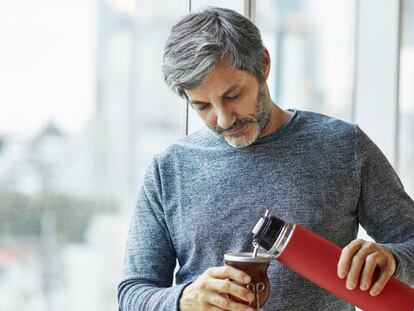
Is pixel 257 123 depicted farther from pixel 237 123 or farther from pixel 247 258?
pixel 247 258

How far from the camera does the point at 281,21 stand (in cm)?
269

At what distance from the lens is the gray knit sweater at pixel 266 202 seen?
1.58 m

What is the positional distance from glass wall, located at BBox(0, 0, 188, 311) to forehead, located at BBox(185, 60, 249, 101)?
365 mm

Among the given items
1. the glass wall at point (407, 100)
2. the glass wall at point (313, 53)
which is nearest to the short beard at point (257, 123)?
the glass wall at point (313, 53)

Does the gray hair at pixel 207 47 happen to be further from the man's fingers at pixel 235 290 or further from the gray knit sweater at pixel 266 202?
the man's fingers at pixel 235 290

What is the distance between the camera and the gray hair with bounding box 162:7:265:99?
4.95 ft

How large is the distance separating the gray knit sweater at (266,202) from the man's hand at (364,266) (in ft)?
0.66

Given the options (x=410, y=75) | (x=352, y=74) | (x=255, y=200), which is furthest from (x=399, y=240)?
(x=410, y=75)

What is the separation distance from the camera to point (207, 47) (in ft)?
4.95

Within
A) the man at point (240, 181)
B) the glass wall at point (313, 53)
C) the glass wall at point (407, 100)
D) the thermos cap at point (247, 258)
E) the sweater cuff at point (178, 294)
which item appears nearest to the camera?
the thermos cap at point (247, 258)

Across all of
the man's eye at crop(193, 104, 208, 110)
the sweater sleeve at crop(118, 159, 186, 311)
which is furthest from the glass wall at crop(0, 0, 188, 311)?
the man's eye at crop(193, 104, 208, 110)

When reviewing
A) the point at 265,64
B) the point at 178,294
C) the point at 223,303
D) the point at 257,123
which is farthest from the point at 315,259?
the point at 265,64

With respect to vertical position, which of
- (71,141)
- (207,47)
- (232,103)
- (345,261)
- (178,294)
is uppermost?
(207,47)

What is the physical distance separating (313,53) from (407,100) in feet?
2.21
